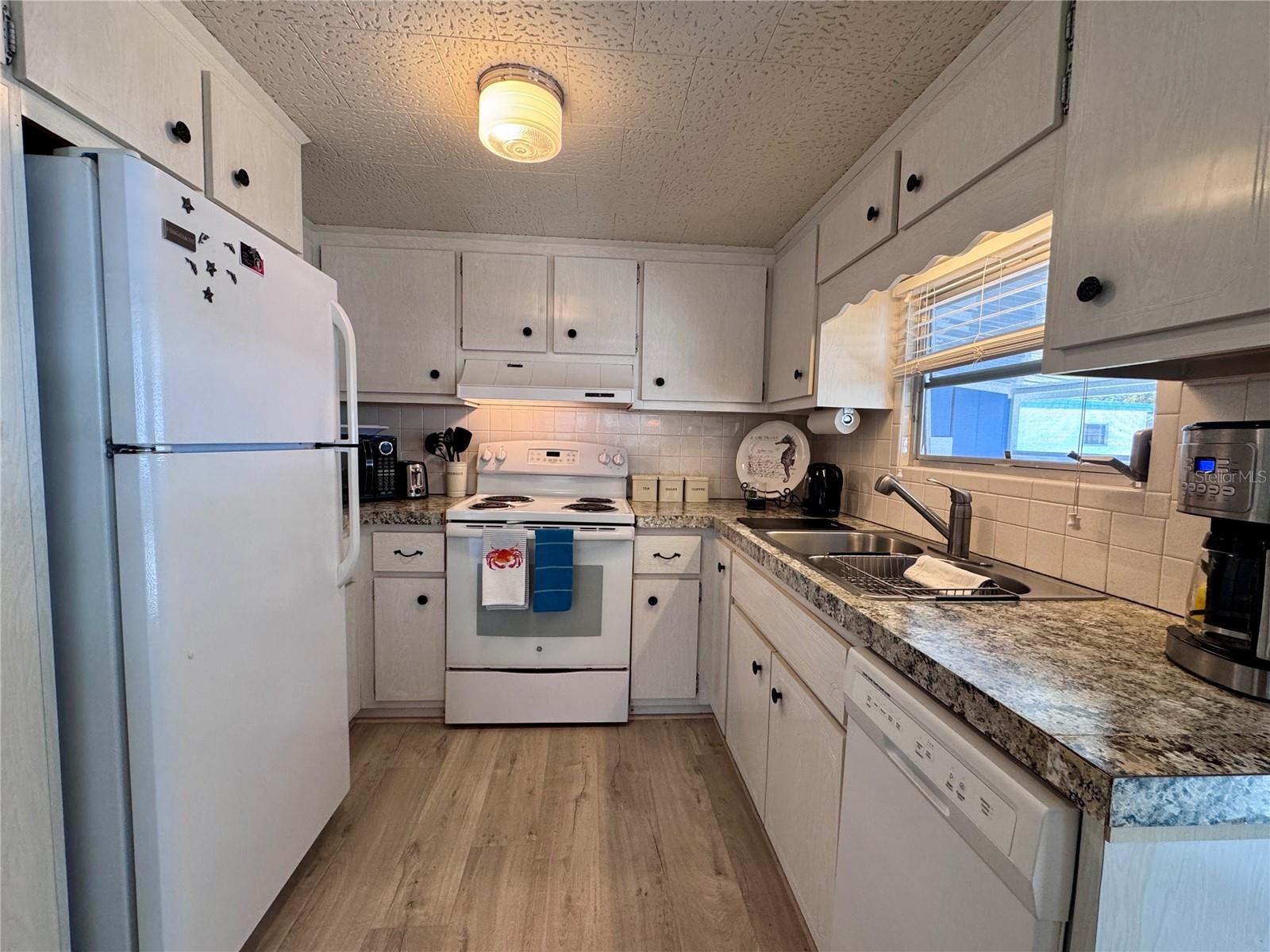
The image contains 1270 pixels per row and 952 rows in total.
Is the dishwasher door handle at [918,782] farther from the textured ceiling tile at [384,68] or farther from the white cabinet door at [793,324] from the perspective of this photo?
the textured ceiling tile at [384,68]

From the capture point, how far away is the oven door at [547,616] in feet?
7.18

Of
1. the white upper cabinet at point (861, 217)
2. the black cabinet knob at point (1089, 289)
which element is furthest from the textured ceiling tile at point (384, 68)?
the black cabinet knob at point (1089, 289)

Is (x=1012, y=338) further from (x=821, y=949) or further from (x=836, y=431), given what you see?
(x=821, y=949)

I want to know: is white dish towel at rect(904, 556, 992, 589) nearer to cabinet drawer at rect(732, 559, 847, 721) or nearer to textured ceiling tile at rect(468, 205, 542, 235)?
cabinet drawer at rect(732, 559, 847, 721)

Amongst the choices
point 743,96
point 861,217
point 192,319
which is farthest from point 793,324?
point 192,319

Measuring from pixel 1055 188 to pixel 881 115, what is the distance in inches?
30.7

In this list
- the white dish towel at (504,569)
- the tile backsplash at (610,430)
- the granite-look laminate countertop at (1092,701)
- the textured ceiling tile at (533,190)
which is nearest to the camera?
the granite-look laminate countertop at (1092,701)

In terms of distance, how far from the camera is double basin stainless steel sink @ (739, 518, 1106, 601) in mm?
1135

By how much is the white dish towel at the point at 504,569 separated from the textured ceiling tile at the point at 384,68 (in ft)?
4.77

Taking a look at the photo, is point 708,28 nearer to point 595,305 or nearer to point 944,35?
point 944,35

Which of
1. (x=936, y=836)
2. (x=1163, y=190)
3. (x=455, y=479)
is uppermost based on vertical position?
(x=1163, y=190)

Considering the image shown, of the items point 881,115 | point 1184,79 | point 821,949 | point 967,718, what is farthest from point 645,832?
point 881,115

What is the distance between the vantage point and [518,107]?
4.40 feet

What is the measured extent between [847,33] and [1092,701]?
1.43m
